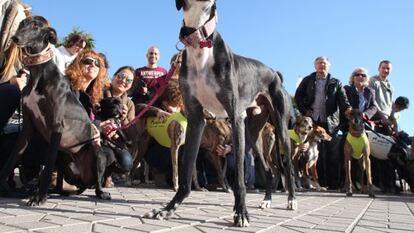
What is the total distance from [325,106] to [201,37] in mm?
6761

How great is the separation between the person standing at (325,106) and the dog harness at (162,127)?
3588 mm

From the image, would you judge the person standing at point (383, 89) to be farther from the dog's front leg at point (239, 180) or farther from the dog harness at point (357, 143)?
the dog's front leg at point (239, 180)

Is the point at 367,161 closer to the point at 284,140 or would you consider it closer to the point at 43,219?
the point at 284,140

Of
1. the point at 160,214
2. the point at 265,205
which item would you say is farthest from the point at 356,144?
the point at 160,214

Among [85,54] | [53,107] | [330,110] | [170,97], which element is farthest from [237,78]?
[330,110]

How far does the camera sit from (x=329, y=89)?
964cm

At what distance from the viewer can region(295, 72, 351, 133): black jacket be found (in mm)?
9617

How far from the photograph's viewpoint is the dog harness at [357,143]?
891cm

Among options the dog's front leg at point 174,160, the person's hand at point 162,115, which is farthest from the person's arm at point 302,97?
the dog's front leg at point 174,160

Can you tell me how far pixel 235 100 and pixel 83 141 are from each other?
6.34 feet

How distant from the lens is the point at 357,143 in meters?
8.94

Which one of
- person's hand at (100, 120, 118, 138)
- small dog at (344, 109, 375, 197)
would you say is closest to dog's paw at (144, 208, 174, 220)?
person's hand at (100, 120, 118, 138)

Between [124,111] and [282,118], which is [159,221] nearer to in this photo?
[282,118]

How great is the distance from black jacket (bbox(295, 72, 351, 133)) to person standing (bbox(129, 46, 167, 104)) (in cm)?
325
